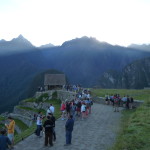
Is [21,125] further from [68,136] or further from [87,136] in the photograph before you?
[68,136]

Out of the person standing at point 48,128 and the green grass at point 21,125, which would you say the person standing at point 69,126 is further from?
the green grass at point 21,125

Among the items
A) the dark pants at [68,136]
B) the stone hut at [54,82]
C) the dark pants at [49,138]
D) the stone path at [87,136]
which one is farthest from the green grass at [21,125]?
the dark pants at [68,136]

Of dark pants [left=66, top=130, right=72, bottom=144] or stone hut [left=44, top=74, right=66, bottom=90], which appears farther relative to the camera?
stone hut [left=44, top=74, right=66, bottom=90]

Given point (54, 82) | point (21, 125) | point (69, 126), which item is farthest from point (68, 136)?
point (54, 82)

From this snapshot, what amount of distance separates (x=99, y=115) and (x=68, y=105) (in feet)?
13.6

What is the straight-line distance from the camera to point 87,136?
17.3 meters

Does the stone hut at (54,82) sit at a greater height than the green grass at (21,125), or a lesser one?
greater

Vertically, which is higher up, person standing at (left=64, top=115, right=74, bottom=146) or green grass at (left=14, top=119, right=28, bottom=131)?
person standing at (left=64, top=115, right=74, bottom=146)

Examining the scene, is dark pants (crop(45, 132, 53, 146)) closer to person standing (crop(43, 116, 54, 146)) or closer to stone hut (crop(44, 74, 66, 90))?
person standing (crop(43, 116, 54, 146))

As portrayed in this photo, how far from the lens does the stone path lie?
15031mm

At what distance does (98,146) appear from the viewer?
15.0 m

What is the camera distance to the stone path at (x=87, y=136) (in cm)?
1503

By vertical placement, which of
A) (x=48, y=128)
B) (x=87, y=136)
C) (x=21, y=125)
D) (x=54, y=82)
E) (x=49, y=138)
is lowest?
(x=21, y=125)

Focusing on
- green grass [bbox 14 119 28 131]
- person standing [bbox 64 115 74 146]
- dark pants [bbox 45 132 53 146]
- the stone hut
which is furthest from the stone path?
the stone hut
